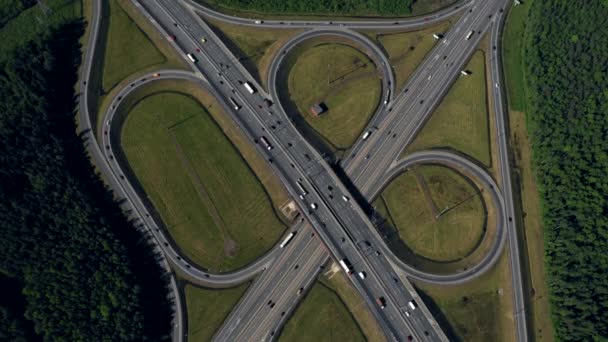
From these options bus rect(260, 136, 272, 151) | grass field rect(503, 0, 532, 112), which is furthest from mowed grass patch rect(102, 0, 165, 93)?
grass field rect(503, 0, 532, 112)

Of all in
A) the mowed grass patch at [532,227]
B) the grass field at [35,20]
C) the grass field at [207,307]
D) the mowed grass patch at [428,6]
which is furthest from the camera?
the mowed grass patch at [428,6]

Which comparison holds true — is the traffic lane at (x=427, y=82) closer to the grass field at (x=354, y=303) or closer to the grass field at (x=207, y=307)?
the grass field at (x=354, y=303)

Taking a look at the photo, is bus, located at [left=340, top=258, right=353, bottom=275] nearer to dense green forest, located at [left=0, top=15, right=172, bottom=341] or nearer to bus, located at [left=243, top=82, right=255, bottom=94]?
dense green forest, located at [left=0, top=15, right=172, bottom=341]

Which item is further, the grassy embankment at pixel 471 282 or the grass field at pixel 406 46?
the grass field at pixel 406 46

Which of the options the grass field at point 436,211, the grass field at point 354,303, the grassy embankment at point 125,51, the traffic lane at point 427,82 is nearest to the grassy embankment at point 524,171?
the traffic lane at point 427,82

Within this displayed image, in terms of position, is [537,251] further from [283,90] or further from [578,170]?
[283,90]

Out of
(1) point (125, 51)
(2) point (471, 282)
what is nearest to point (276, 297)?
(2) point (471, 282)
